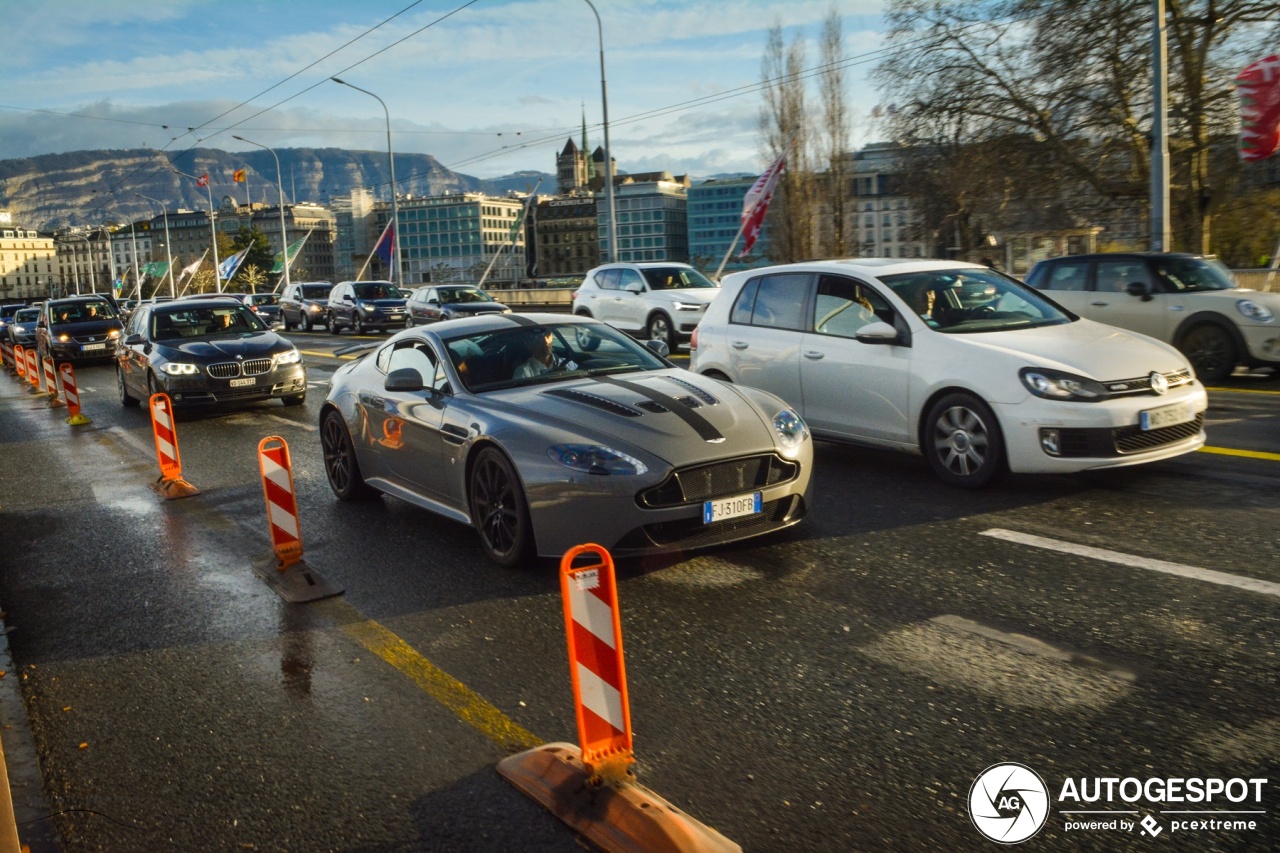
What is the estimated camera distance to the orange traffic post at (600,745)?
122 inches

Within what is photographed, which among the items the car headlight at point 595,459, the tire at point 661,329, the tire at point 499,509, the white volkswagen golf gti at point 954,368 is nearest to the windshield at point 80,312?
the tire at point 661,329

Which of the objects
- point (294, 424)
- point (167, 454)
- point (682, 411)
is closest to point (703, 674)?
point (682, 411)

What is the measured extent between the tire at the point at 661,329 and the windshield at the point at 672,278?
76 centimetres

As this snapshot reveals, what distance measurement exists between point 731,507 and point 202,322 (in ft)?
40.4

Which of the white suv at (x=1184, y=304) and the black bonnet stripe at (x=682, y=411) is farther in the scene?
the white suv at (x=1184, y=304)

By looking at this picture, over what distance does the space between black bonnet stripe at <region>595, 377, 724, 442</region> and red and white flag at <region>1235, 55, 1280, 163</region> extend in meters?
19.5

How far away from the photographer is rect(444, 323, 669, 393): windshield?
688 cm

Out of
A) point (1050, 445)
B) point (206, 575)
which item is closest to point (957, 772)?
point (1050, 445)

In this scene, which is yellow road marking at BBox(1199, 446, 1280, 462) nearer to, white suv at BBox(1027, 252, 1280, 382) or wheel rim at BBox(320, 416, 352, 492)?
white suv at BBox(1027, 252, 1280, 382)

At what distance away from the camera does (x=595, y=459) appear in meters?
5.64

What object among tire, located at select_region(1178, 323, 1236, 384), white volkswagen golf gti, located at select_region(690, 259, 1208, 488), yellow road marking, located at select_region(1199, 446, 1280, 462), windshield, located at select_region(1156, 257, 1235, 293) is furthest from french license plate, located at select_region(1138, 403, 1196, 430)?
windshield, located at select_region(1156, 257, 1235, 293)

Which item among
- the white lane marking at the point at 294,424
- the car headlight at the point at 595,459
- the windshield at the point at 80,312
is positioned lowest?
the white lane marking at the point at 294,424

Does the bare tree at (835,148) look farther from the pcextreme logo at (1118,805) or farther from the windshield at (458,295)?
the pcextreme logo at (1118,805)

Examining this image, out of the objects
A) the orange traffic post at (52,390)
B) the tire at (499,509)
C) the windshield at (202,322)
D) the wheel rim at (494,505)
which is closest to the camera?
the tire at (499,509)
